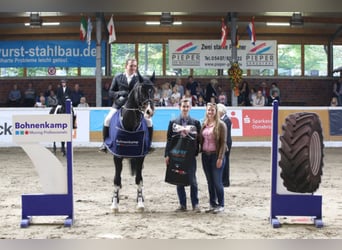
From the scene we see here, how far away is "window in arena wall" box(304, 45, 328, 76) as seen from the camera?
25.2 metres

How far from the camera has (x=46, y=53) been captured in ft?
75.7

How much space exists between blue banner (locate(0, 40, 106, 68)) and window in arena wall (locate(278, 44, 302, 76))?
9.08 metres

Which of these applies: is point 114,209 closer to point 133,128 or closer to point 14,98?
point 133,128

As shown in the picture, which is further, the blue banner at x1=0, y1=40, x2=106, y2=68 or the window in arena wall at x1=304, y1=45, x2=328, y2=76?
the window in arena wall at x1=304, y1=45, x2=328, y2=76

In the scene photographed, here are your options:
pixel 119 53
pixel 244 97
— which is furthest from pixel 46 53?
pixel 244 97

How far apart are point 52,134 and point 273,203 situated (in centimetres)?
296

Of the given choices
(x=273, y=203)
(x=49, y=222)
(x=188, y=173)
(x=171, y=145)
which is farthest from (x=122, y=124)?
(x=273, y=203)

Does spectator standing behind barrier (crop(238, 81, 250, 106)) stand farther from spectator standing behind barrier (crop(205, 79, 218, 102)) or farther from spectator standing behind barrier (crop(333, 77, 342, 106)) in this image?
spectator standing behind barrier (crop(333, 77, 342, 106))

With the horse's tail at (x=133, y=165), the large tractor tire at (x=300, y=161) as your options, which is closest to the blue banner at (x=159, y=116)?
the horse's tail at (x=133, y=165)

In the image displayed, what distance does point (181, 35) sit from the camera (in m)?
24.2

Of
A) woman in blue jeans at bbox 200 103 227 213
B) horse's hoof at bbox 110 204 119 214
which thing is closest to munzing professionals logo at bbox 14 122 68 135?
horse's hoof at bbox 110 204 119 214

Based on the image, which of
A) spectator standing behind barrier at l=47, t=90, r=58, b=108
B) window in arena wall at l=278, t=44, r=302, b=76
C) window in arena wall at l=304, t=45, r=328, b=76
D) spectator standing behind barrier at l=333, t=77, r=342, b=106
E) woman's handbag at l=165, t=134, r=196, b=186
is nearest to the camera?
woman's handbag at l=165, t=134, r=196, b=186
